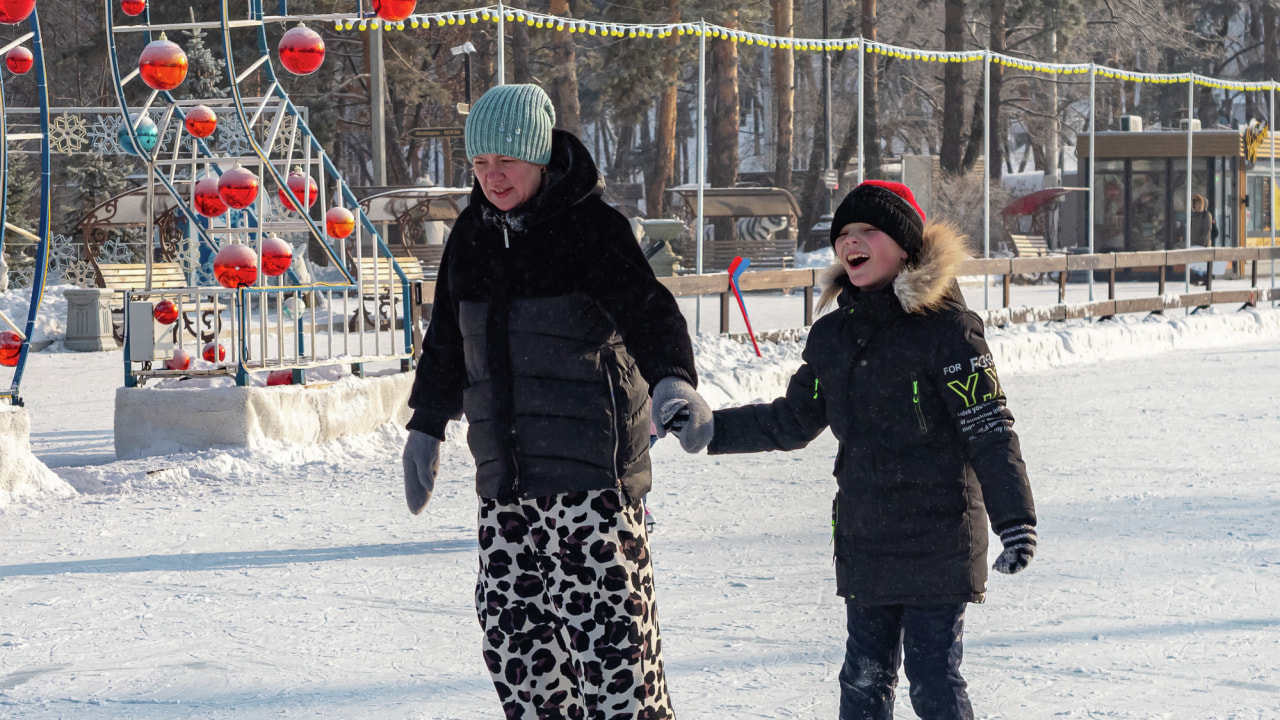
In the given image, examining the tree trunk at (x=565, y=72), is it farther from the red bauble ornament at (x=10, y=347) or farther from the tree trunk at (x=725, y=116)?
the red bauble ornament at (x=10, y=347)

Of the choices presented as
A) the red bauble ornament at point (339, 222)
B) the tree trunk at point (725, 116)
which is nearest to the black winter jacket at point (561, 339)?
the red bauble ornament at point (339, 222)

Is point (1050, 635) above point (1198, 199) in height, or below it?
below

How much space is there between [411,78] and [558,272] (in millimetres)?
28543

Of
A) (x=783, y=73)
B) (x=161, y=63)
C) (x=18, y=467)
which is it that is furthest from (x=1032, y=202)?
(x=18, y=467)

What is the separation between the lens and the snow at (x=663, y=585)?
3646 mm

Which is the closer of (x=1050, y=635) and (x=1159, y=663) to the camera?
(x=1159, y=663)

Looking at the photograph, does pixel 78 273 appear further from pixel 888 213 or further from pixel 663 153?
pixel 888 213

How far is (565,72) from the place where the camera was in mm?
23641

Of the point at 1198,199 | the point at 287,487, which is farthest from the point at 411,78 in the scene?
the point at 287,487

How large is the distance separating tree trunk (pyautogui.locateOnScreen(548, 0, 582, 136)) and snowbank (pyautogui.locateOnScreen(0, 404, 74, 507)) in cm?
1681

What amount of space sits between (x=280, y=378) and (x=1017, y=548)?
6.18 m

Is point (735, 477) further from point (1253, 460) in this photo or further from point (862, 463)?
point (862, 463)

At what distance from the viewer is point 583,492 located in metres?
2.65

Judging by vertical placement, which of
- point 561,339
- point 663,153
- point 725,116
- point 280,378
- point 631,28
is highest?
point 725,116
